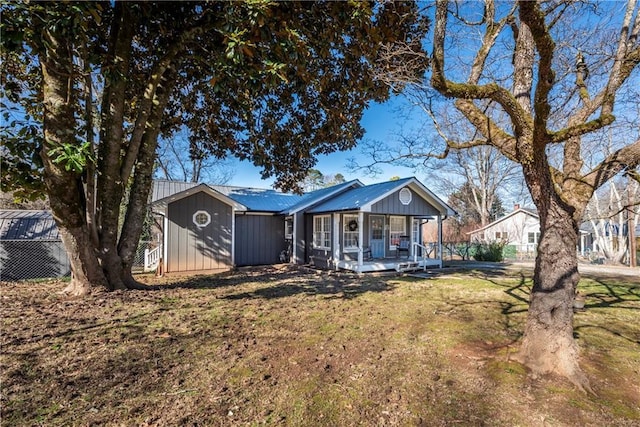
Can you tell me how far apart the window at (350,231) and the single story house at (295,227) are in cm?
4

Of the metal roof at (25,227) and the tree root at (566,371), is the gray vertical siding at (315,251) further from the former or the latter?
A: the tree root at (566,371)

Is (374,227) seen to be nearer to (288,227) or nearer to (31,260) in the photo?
(288,227)

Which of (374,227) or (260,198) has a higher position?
(260,198)

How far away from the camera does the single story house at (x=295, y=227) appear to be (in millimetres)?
11727

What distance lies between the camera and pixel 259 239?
1473 cm

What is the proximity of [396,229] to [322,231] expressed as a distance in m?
3.86

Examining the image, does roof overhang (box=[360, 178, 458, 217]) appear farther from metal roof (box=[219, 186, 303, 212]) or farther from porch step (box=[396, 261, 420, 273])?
metal roof (box=[219, 186, 303, 212])

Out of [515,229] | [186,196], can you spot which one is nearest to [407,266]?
[186,196]

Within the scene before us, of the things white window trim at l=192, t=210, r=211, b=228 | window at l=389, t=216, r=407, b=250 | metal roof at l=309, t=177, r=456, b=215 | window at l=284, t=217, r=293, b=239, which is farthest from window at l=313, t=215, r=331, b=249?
white window trim at l=192, t=210, r=211, b=228

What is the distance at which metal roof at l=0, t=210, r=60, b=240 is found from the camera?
10.8 m

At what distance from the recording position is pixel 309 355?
398 cm

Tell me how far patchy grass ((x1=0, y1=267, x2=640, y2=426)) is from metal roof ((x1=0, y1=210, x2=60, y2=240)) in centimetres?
528

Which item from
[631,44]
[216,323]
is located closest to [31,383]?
[216,323]

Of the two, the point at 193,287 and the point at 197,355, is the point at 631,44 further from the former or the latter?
the point at 193,287
